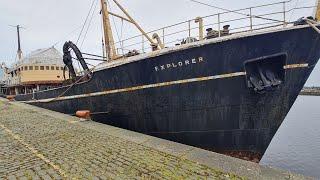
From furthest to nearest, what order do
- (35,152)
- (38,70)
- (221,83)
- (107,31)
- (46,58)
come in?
(46,58)
(38,70)
(107,31)
(221,83)
(35,152)

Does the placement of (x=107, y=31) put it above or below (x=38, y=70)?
above

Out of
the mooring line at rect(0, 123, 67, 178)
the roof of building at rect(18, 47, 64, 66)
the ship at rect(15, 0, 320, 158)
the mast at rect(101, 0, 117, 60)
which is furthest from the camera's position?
the roof of building at rect(18, 47, 64, 66)

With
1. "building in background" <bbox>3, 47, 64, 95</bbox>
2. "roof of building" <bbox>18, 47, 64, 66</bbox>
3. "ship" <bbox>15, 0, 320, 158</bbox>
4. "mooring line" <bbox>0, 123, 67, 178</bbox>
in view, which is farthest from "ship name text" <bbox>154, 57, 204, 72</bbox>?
"roof of building" <bbox>18, 47, 64, 66</bbox>

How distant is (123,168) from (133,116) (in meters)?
4.59

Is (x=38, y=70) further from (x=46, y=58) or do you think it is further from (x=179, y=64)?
(x=179, y=64)

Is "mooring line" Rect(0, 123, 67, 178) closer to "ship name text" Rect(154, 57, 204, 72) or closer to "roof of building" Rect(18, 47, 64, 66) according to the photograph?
"ship name text" Rect(154, 57, 204, 72)

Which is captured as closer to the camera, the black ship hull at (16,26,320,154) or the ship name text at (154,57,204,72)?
the black ship hull at (16,26,320,154)

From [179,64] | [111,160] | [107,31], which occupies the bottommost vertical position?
[111,160]

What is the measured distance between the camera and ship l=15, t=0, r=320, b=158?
735cm

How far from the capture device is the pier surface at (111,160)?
17.0 ft

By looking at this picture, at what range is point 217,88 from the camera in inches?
312

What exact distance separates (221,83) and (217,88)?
20 cm

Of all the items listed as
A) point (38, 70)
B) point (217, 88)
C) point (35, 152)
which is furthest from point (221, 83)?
point (38, 70)

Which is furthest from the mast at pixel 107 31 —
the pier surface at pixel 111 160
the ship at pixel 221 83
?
the pier surface at pixel 111 160
